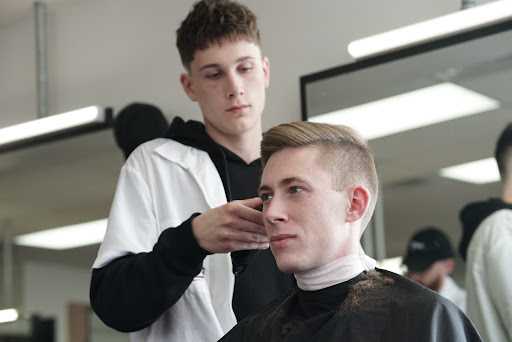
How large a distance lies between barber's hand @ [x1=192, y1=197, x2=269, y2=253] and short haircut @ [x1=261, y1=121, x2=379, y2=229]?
5.0 inches

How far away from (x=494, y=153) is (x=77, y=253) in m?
2.11

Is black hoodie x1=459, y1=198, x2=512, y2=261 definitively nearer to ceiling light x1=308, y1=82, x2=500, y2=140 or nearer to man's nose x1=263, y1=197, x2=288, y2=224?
ceiling light x1=308, y1=82, x2=500, y2=140

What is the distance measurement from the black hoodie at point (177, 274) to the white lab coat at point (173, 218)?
0.10 ft

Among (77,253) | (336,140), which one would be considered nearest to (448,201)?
(336,140)

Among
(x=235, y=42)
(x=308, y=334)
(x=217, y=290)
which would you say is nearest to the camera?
(x=308, y=334)

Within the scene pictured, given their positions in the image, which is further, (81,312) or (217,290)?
(81,312)

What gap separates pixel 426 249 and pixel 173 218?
4.07ft

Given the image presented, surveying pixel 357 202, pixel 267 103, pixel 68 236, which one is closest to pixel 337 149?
pixel 357 202

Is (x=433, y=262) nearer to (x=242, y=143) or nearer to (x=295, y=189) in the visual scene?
(x=242, y=143)

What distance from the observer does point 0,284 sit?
443 cm

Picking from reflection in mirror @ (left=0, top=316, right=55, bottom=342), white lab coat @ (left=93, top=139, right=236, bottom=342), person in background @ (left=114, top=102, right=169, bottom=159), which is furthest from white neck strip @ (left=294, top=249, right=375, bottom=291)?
reflection in mirror @ (left=0, top=316, right=55, bottom=342)

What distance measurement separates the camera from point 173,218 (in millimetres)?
2098

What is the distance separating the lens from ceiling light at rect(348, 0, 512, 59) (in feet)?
9.69

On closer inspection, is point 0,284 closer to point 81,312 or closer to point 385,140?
point 81,312
